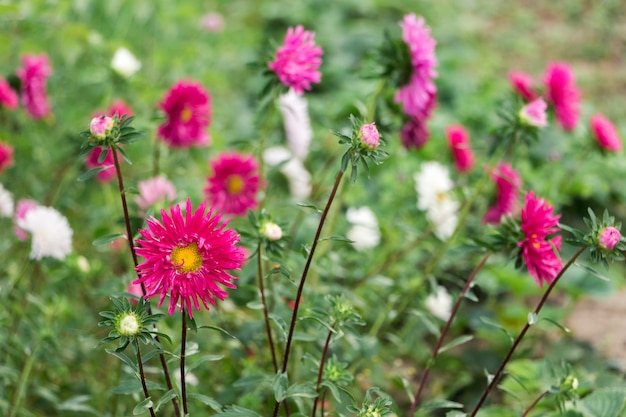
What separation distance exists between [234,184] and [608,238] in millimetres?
844

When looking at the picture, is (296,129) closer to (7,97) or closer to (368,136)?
(7,97)

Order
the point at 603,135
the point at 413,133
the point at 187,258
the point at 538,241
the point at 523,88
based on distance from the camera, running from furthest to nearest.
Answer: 1. the point at 603,135
2. the point at 523,88
3. the point at 413,133
4. the point at 538,241
5. the point at 187,258

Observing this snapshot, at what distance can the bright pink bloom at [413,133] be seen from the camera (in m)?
1.75

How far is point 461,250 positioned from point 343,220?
0.64 meters

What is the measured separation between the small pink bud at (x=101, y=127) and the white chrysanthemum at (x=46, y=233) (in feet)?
1.62

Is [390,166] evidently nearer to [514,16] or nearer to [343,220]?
[343,220]

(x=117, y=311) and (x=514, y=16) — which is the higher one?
(x=514, y=16)

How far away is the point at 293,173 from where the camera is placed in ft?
6.54

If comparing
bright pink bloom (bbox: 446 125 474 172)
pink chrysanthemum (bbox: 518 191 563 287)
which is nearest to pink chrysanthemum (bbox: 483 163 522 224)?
bright pink bloom (bbox: 446 125 474 172)

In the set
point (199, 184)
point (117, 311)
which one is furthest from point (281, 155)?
point (117, 311)

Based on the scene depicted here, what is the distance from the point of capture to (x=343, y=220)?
6.57ft

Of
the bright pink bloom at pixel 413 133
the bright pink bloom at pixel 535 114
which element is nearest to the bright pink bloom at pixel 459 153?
the bright pink bloom at pixel 413 133

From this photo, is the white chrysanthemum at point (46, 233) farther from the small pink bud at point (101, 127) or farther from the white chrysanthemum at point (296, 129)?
the white chrysanthemum at point (296, 129)

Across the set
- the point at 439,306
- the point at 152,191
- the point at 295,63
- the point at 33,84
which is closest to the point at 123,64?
the point at 33,84
